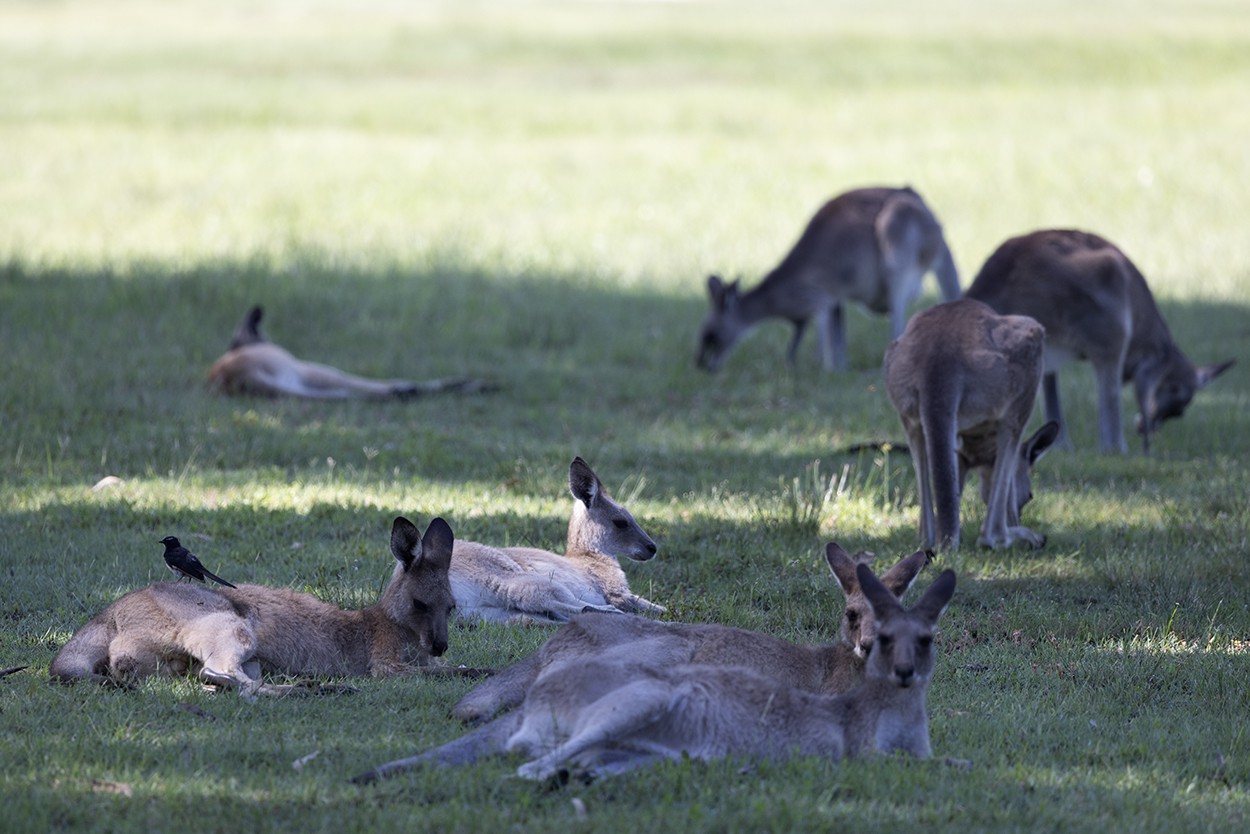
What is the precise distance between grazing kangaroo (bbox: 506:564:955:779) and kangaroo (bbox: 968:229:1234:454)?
627 cm

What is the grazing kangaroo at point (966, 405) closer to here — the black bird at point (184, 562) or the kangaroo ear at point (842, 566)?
the kangaroo ear at point (842, 566)

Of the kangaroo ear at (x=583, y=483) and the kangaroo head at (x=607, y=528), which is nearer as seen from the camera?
the kangaroo ear at (x=583, y=483)

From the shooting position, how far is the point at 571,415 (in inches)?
465

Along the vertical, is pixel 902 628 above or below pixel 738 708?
above

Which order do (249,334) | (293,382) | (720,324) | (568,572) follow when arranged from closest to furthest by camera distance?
(568,572), (293,382), (249,334), (720,324)

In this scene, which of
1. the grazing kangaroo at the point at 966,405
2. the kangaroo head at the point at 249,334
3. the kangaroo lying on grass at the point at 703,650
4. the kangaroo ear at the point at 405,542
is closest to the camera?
the kangaroo lying on grass at the point at 703,650

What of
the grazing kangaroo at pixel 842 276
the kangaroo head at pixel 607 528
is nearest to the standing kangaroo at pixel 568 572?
the kangaroo head at pixel 607 528

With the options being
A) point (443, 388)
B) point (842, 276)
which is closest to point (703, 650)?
point (443, 388)

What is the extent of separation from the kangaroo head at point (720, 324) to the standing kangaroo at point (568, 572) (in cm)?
713

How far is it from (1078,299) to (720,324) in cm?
449

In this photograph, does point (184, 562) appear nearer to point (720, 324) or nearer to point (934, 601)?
point (934, 601)

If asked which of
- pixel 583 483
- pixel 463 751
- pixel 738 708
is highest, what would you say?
pixel 583 483

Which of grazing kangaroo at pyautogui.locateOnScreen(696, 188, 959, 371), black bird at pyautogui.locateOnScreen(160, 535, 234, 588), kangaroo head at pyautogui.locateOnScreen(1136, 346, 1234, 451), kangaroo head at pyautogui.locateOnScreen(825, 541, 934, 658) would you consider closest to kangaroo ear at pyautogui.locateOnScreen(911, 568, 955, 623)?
kangaroo head at pyautogui.locateOnScreen(825, 541, 934, 658)

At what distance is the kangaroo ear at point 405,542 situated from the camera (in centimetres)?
604
